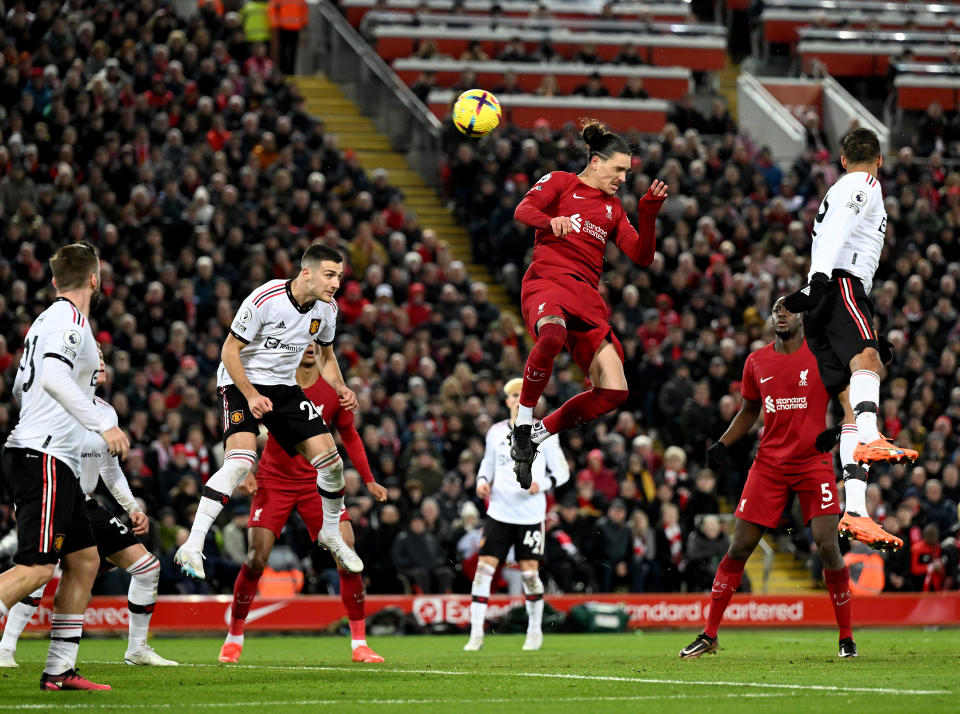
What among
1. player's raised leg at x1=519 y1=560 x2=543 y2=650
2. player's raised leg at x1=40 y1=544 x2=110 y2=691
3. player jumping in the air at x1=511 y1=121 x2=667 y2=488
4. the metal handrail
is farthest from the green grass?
the metal handrail

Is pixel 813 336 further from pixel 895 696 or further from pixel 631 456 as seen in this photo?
pixel 631 456

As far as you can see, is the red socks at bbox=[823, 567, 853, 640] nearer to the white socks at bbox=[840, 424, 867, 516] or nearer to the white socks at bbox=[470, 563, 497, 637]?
the white socks at bbox=[840, 424, 867, 516]

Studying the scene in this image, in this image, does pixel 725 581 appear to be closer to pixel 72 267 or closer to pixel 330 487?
pixel 330 487

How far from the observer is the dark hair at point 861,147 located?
1046cm

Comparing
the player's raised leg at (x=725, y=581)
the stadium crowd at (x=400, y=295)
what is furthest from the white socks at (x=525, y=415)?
the stadium crowd at (x=400, y=295)

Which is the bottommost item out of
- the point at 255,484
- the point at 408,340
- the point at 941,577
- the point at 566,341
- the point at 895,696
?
the point at 941,577

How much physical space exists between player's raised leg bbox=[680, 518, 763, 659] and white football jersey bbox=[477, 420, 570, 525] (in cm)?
315

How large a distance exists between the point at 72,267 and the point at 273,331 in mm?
2291

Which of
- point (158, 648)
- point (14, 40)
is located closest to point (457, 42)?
point (14, 40)

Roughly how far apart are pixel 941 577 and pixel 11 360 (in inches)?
511

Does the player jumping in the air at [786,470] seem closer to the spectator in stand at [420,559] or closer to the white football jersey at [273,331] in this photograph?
the white football jersey at [273,331]

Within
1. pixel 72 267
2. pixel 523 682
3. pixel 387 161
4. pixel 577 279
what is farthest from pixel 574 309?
pixel 387 161

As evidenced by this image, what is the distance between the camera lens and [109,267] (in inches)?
778

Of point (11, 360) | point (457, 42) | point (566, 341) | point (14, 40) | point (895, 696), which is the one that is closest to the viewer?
point (895, 696)
